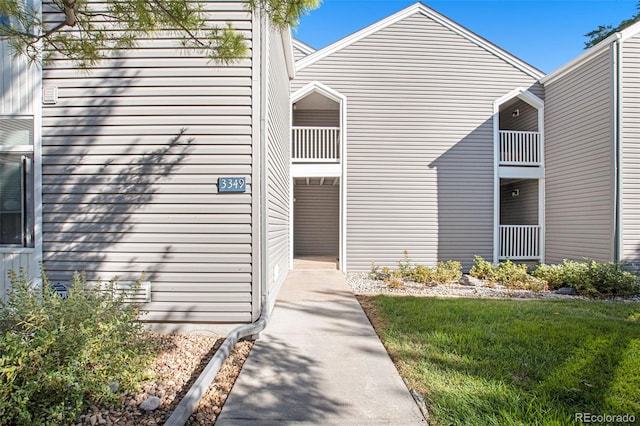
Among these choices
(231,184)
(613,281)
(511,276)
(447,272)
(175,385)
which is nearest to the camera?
(175,385)

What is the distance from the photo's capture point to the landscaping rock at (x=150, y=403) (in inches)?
86.1

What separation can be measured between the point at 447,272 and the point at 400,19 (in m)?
6.72

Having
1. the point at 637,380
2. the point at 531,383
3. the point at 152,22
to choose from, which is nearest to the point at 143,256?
the point at 152,22

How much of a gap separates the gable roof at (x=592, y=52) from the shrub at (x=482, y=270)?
5.31 metres

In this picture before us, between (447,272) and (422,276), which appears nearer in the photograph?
(422,276)

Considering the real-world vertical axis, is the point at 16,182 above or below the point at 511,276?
above

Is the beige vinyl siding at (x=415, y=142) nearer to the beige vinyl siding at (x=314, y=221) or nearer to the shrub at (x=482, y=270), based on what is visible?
the shrub at (x=482, y=270)

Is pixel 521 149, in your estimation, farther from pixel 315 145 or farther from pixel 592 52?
pixel 315 145

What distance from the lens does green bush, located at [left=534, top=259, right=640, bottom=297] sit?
6.00 m

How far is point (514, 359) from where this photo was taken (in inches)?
114

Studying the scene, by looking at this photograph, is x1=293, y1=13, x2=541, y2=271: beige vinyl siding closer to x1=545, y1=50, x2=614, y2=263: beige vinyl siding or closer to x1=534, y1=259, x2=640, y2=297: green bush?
x1=545, y1=50, x2=614, y2=263: beige vinyl siding

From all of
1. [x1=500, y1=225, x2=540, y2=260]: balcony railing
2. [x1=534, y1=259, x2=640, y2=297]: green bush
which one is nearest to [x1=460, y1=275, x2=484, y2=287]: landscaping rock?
[x1=534, y1=259, x2=640, y2=297]: green bush

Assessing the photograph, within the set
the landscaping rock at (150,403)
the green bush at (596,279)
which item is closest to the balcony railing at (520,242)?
the green bush at (596,279)

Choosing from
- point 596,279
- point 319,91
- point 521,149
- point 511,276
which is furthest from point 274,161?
point 521,149
